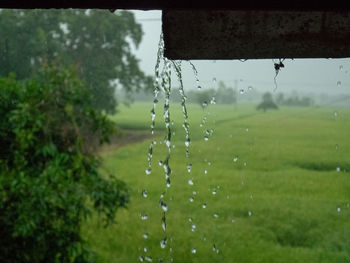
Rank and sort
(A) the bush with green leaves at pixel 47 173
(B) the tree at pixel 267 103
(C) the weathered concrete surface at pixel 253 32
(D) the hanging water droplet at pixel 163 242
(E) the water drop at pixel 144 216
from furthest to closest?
(B) the tree at pixel 267 103 → (E) the water drop at pixel 144 216 → (D) the hanging water droplet at pixel 163 242 → (A) the bush with green leaves at pixel 47 173 → (C) the weathered concrete surface at pixel 253 32

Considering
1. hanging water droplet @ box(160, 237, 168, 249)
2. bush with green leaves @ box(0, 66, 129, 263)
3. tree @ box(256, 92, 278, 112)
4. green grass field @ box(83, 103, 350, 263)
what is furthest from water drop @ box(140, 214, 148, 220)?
tree @ box(256, 92, 278, 112)

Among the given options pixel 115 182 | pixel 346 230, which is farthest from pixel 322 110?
pixel 115 182

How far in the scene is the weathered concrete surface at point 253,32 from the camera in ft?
2.14

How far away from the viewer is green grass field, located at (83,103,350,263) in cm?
423

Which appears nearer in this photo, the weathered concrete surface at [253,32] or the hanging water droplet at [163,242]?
the weathered concrete surface at [253,32]

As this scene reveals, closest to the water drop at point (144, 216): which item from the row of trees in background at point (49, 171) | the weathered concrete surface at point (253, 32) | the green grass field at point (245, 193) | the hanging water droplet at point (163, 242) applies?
the green grass field at point (245, 193)

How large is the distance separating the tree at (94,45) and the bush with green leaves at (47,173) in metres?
3.64

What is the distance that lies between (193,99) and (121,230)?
3669 millimetres

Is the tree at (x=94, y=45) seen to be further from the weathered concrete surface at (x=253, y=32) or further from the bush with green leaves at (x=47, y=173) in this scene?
the weathered concrete surface at (x=253, y=32)

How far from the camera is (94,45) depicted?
7.54 m

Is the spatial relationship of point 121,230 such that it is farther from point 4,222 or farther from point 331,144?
point 331,144

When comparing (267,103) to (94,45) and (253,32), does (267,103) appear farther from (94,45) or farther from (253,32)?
(253,32)

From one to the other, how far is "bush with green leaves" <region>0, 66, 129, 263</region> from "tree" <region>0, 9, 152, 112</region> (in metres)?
3.64

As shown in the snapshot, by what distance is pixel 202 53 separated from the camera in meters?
0.69
